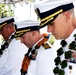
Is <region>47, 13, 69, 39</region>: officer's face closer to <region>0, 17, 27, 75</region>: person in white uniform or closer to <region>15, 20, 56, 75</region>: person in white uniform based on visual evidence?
<region>15, 20, 56, 75</region>: person in white uniform

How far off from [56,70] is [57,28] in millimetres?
402

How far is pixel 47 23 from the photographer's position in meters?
2.45

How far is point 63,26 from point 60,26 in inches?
1.1

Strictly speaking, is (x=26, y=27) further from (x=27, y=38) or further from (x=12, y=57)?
(x=12, y=57)

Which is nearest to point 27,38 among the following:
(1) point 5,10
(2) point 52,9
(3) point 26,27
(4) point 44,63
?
(3) point 26,27

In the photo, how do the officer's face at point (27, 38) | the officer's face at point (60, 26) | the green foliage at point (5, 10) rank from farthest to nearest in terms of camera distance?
the green foliage at point (5, 10)
the officer's face at point (27, 38)
the officer's face at point (60, 26)

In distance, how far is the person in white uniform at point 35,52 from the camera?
10.6 ft

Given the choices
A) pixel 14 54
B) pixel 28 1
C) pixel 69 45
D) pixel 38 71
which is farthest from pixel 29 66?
pixel 28 1

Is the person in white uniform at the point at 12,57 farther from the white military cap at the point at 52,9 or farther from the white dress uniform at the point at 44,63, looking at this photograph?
the white military cap at the point at 52,9

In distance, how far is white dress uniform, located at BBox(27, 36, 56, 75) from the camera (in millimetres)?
3214

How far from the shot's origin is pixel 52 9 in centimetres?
244

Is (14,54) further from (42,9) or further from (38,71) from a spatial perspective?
(42,9)

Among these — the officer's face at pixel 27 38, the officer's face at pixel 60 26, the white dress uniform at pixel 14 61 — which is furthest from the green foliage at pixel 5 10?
the officer's face at pixel 60 26

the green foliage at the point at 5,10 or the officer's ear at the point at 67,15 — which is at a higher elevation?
the officer's ear at the point at 67,15
